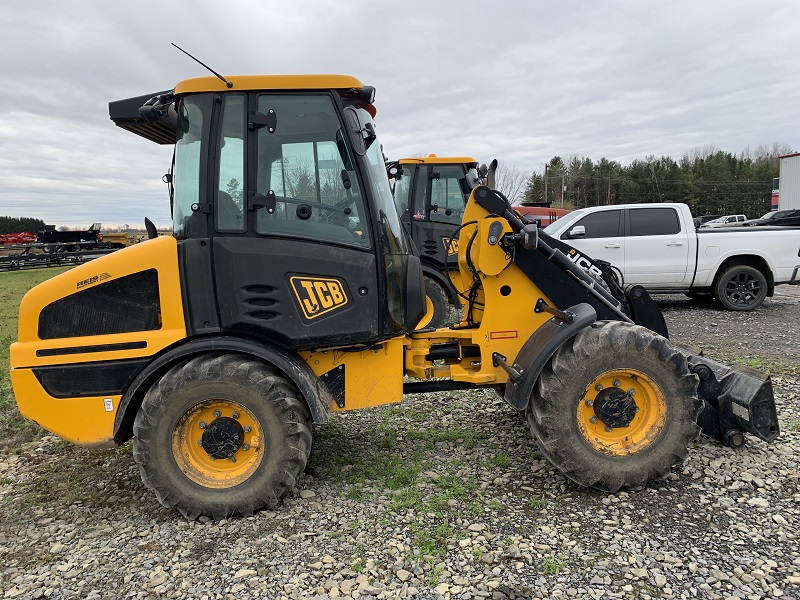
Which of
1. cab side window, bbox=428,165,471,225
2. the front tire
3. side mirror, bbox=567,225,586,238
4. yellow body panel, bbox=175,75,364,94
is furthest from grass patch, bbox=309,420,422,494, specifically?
side mirror, bbox=567,225,586,238

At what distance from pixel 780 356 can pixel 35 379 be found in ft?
25.3

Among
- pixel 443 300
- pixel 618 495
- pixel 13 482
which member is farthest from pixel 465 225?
pixel 443 300

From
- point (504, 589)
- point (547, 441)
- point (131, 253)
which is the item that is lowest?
point (504, 589)

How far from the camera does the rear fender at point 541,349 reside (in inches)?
139

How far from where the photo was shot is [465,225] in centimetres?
409

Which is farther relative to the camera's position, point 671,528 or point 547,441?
point 547,441

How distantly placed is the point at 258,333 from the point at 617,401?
92.0 inches

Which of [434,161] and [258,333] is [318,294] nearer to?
[258,333]

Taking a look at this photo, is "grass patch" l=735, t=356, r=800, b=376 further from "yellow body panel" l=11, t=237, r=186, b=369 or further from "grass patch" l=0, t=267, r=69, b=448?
"grass patch" l=0, t=267, r=69, b=448

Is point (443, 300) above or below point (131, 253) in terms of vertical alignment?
below

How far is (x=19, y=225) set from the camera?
2168 inches

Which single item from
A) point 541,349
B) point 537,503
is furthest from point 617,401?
point 537,503

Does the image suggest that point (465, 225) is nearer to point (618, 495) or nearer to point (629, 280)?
point (618, 495)

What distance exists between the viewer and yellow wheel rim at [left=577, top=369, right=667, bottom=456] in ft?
11.7
